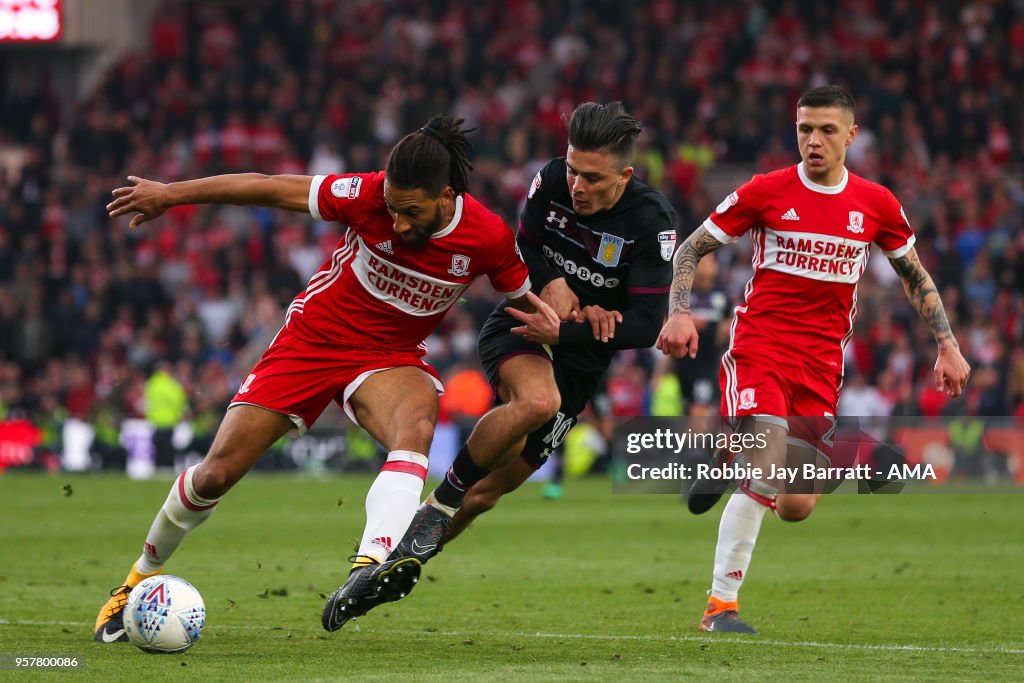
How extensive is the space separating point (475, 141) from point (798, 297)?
17.7 m

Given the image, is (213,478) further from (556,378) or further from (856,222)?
(856,222)

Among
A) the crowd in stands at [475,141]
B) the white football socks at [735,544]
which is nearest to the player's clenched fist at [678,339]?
the white football socks at [735,544]

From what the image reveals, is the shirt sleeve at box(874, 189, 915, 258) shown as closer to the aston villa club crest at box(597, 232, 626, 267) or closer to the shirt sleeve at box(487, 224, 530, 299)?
the aston villa club crest at box(597, 232, 626, 267)

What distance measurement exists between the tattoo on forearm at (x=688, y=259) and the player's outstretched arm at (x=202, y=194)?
2.00 m

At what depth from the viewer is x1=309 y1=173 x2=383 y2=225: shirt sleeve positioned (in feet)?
22.7

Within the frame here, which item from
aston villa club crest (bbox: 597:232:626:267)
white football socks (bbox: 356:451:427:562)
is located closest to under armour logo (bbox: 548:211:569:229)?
aston villa club crest (bbox: 597:232:626:267)

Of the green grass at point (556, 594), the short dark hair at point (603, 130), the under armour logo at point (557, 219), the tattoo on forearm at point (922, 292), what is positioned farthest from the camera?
the tattoo on forearm at point (922, 292)

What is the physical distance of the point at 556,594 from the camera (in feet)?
30.5

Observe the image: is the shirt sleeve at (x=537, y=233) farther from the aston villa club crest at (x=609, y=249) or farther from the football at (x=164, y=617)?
the football at (x=164, y=617)

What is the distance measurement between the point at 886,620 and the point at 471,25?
20.7m

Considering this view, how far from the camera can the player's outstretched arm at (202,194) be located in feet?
22.1

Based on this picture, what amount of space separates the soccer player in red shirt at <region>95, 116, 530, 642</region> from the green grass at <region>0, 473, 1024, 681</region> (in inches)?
28.1

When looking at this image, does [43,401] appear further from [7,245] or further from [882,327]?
[882,327]

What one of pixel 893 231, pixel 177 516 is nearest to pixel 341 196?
pixel 177 516
